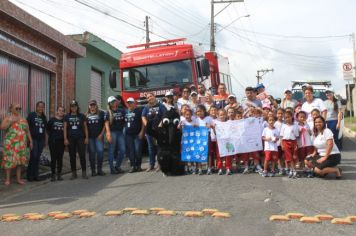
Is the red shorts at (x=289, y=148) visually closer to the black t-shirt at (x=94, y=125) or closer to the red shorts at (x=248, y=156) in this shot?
the red shorts at (x=248, y=156)

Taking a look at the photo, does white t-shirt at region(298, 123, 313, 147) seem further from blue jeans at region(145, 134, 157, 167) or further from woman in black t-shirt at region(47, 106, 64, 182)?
woman in black t-shirt at region(47, 106, 64, 182)

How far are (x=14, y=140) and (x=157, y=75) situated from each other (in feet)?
17.1

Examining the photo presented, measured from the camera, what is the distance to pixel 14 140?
10.1 meters

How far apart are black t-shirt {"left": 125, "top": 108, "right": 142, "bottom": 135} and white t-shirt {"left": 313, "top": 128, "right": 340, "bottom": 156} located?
13.7ft

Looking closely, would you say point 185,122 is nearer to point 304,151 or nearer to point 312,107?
point 304,151

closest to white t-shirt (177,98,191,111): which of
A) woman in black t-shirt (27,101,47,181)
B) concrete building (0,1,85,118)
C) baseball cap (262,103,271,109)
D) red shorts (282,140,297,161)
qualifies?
baseball cap (262,103,271,109)

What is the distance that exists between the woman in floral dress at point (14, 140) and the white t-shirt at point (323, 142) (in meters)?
6.30

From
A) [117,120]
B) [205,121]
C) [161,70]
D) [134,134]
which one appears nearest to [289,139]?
[205,121]

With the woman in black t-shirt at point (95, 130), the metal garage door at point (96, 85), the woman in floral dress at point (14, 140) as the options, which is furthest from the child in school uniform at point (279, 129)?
the metal garage door at point (96, 85)

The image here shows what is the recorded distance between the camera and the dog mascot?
9.89 meters

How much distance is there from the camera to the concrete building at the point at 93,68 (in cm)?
2033

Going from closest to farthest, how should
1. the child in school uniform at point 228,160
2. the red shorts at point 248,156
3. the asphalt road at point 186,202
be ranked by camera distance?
the asphalt road at point 186,202, the child in school uniform at point 228,160, the red shorts at point 248,156

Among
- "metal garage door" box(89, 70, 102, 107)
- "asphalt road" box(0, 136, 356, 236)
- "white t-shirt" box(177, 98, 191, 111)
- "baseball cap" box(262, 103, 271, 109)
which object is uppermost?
"metal garage door" box(89, 70, 102, 107)

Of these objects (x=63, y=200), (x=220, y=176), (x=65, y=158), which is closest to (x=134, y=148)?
(x=220, y=176)
